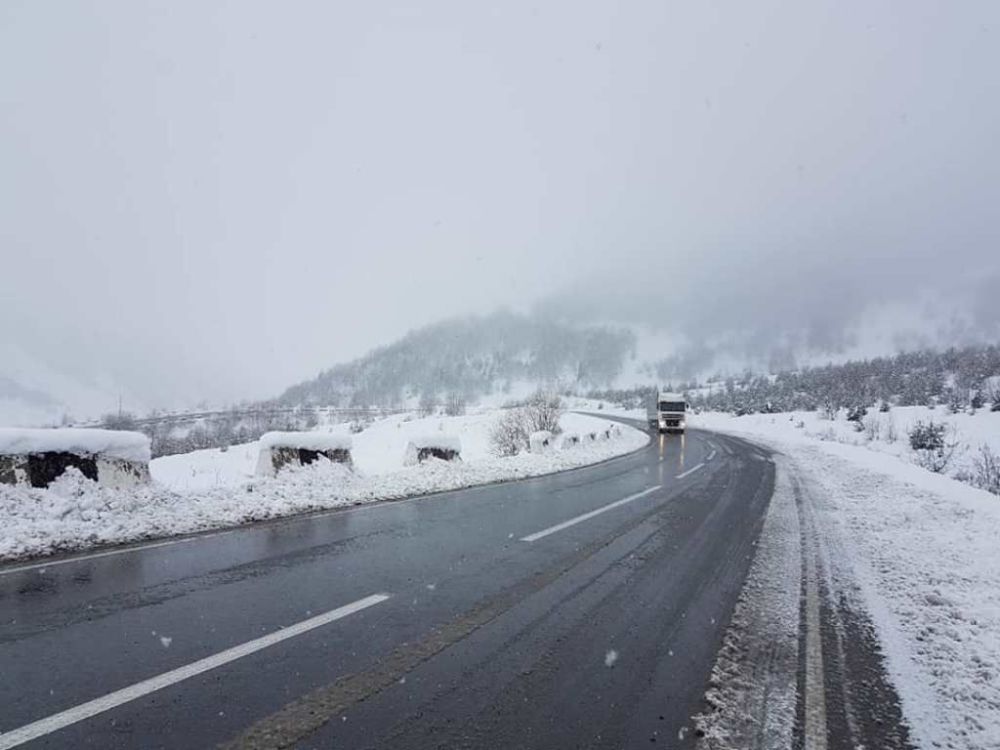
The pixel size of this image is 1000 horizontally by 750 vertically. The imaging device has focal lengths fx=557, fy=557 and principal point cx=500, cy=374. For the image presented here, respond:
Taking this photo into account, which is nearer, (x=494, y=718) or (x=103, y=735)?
(x=103, y=735)

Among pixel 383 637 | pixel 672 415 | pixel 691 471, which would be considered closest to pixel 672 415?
pixel 672 415

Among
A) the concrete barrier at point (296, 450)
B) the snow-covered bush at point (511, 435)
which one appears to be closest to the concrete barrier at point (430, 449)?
the concrete barrier at point (296, 450)

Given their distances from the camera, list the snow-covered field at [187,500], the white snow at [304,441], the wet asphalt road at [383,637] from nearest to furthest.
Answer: the wet asphalt road at [383,637] → the snow-covered field at [187,500] → the white snow at [304,441]

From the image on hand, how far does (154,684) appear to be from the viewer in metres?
3.45

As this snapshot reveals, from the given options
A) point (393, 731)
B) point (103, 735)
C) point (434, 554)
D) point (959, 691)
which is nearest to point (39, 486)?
point (434, 554)

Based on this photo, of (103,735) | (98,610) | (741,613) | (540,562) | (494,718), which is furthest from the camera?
(540,562)

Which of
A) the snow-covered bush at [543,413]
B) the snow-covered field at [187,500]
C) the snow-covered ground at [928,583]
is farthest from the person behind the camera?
the snow-covered bush at [543,413]

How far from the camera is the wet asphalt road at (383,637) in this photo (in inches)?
122

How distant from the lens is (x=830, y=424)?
48.1 metres

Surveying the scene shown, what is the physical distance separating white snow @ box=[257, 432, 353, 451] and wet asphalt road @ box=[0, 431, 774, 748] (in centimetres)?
427

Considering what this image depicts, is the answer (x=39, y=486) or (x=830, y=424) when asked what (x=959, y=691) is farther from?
(x=830, y=424)

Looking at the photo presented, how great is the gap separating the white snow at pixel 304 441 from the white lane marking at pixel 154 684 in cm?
827

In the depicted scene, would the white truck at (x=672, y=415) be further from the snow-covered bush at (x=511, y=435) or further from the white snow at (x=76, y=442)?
the white snow at (x=76, y=442)

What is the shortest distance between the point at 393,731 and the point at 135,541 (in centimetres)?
619
